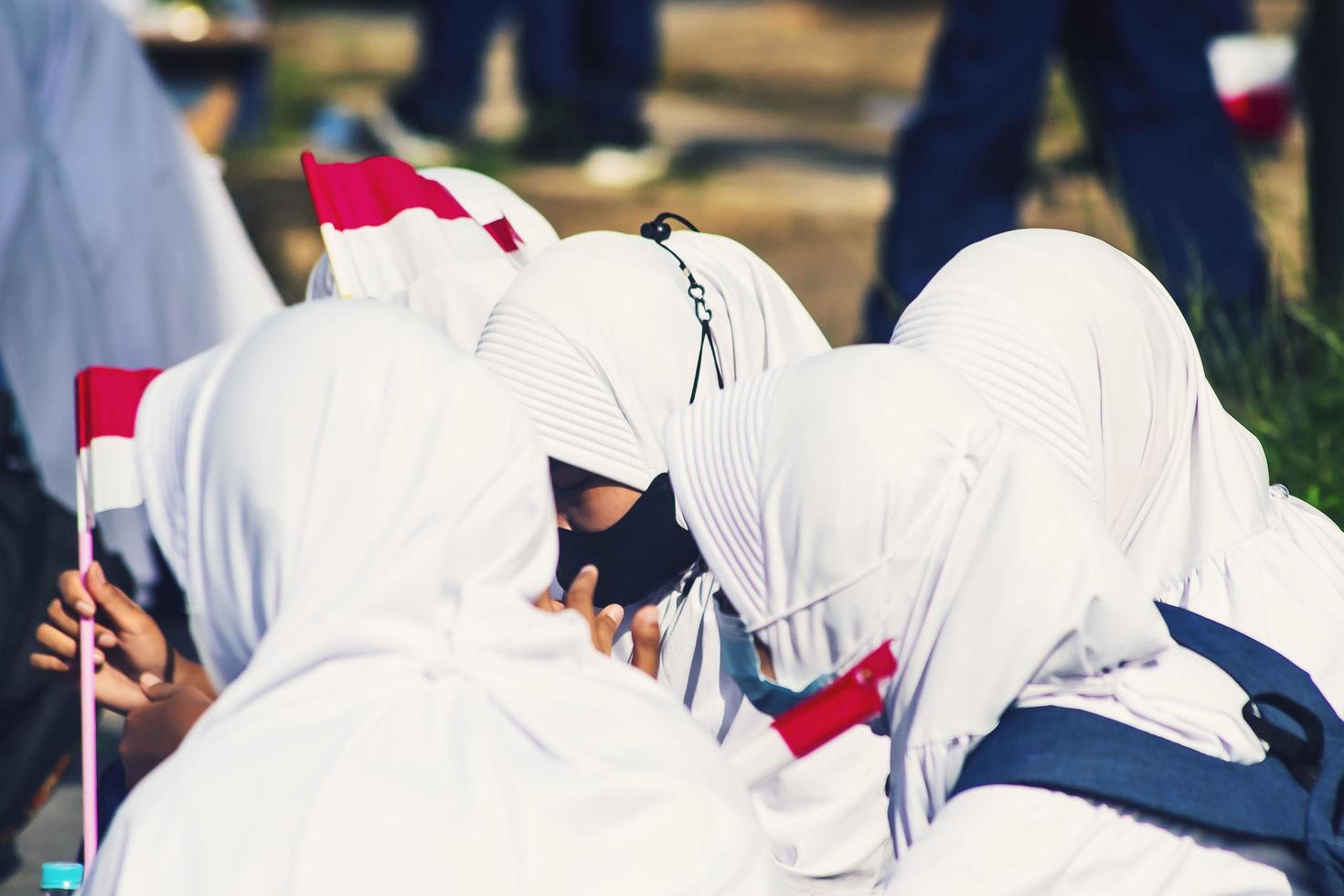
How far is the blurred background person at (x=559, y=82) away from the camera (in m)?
6.46

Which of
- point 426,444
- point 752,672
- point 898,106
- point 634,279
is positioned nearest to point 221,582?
point 426,444

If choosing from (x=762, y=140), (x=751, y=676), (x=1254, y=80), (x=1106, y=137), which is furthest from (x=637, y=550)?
(x=762, y=140)

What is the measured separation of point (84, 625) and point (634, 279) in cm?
85

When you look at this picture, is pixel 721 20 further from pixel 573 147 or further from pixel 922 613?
pixel 922 613

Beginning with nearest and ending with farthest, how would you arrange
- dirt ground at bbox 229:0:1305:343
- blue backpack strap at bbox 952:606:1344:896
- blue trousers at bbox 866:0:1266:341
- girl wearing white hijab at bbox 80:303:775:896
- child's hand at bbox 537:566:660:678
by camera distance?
girl wearing white hijab at bbox 80:303:775:896 < blue backpack strap at bbox 952:606:1344:896 < child's hand at bbox 537:566:660:678 < blue trousers at bbox 866:0:1266:341 < dirt ground at bbox 229:0:1305:343

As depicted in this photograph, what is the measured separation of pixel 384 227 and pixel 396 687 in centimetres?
122

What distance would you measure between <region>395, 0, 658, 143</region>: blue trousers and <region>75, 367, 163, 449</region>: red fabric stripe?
4.54 m

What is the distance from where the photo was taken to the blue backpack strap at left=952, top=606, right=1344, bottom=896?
1573mm

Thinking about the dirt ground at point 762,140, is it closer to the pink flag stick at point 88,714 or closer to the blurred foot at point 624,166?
the blurred foot at point 624,166

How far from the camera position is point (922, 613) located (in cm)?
168

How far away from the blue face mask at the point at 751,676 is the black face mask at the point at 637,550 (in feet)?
1.39

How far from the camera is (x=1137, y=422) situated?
6.58 feet

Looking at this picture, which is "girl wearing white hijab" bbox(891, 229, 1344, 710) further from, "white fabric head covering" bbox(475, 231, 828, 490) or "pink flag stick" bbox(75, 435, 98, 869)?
"pink flag stick" bbox(75, 435, 98, 869)

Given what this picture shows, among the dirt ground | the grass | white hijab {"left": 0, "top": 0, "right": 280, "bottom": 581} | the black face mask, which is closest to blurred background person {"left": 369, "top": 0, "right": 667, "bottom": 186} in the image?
the dirt ground
